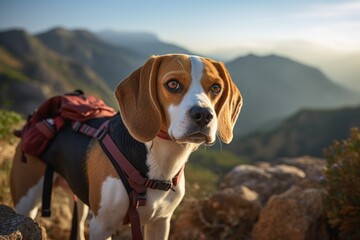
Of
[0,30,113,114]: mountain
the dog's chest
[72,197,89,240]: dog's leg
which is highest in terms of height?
the dog's chest

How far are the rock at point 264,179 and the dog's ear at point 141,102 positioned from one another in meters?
4.24

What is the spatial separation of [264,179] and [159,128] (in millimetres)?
4584

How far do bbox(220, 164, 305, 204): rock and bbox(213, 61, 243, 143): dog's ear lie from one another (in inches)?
146

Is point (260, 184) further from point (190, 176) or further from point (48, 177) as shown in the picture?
point (48, 177)

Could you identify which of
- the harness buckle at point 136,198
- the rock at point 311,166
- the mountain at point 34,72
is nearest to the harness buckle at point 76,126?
the harness buckle at point 136,198

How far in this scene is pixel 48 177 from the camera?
419cm

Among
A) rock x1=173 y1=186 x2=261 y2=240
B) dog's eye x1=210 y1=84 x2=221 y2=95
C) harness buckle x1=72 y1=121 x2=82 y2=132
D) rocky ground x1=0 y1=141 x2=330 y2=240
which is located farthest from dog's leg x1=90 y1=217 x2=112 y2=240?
rock x1=173 y1=186 x2=261 y2=240

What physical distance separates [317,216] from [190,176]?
365 cm

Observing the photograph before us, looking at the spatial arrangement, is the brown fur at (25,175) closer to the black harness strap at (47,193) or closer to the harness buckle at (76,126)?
the black harness strap at (47,193)

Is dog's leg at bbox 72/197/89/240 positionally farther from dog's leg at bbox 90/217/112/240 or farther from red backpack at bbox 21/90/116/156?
dog's leg at bbox 90/217/112/240

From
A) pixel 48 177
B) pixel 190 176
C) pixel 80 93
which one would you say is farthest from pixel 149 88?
pixel 190 176

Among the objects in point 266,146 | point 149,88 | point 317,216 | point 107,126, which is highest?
point 149,88

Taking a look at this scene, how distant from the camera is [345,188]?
4.92 m

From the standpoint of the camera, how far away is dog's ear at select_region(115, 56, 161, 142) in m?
3.14
